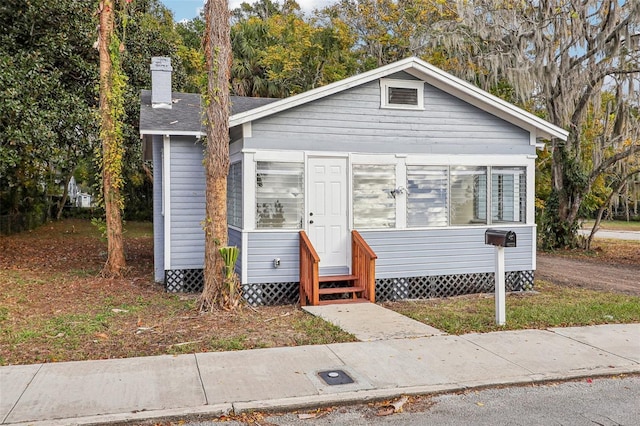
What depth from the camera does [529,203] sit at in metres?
9.87

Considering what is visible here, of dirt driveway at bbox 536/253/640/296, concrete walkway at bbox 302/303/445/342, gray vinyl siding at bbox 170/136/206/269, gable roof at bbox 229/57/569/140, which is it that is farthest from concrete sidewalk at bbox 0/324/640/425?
dirt driveway at bbox 536/253/640/296

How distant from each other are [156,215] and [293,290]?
4.02 meters

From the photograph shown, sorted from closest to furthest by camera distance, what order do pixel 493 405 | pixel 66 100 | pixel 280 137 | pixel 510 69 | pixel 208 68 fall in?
pixel 493 405 < pixel 208 68 < pixel 280 137 < pixel 66 100 < pixel 510 69

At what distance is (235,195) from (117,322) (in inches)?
121

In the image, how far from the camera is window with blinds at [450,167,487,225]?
31.3ft

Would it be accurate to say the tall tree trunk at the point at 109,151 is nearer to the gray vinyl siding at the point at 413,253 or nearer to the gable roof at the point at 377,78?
the gable roof at the point at 377,78

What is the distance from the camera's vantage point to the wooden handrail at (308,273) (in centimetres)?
809

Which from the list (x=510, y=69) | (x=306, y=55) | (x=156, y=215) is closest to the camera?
(x=156, y=215)

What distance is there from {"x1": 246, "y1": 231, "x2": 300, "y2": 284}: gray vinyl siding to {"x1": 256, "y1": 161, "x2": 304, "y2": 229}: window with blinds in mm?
187

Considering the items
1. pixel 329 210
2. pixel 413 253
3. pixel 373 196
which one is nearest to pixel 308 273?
pixel 329 210

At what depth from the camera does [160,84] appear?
36.7ft

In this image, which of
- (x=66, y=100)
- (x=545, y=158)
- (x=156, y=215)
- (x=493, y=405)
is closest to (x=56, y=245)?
(x=66, y=100)

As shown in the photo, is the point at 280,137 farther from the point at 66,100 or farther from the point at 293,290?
the point at 66,100

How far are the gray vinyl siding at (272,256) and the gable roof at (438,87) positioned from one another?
6.30ft
